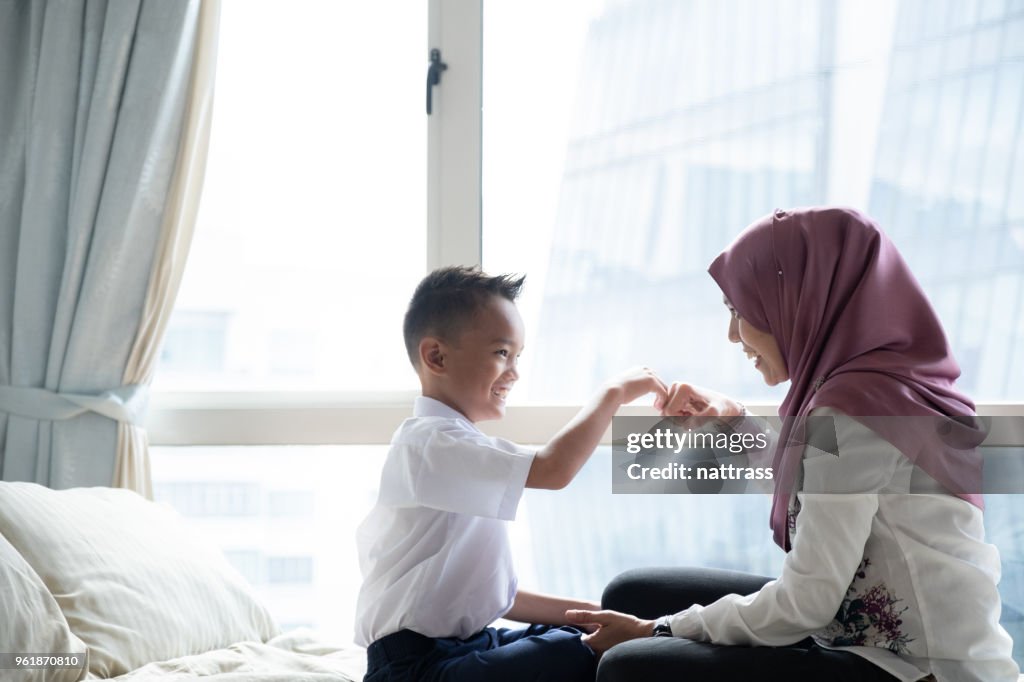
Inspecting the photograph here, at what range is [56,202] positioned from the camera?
2.21 m

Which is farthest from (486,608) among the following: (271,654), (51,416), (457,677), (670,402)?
(51,416)

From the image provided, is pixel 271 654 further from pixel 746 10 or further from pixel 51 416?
pixel 746 10

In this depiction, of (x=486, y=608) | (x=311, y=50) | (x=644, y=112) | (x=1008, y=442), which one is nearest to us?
(x=486, y=608)

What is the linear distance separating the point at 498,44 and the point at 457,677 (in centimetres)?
157

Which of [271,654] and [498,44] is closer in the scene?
[271,654]

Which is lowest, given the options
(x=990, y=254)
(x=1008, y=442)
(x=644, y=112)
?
(x=1008, y=442)

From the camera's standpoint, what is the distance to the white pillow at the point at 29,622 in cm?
129

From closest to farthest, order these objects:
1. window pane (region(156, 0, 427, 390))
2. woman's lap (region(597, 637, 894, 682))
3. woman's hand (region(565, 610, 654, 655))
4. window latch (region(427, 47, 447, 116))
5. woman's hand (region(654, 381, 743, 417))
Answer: woman's lap (region(597, 637, 894, 682)) → woman's hand (region(565, 610, 654, 655)) → woman's hand (region(654, 381, 743, 417)) → window latch (region(427, 47, 447, 116)) → window pane (region(156, 0, 427, 390))

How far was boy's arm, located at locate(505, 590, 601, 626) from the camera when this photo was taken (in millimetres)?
1750

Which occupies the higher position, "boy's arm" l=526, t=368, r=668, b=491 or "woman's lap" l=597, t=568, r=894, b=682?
"boy's arm" l=526, t=368, r=668, b=491

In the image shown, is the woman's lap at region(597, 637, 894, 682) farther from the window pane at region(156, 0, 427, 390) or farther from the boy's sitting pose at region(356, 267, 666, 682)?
the window pane at region(156, 0, 427, 390)

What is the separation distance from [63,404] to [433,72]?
3.98 ft

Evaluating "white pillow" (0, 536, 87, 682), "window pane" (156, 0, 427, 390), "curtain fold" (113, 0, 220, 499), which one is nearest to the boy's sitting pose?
"white pillow" (0, 536, 87, 682)

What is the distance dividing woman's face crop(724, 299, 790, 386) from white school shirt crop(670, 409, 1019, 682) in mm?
238
